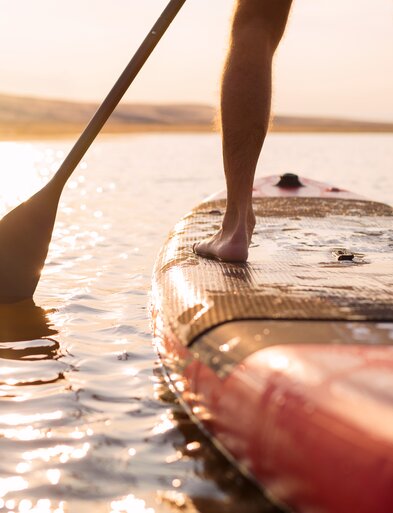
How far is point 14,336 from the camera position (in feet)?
9.84

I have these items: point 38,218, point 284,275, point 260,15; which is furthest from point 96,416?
point 260,15

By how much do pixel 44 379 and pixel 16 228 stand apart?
98 cm

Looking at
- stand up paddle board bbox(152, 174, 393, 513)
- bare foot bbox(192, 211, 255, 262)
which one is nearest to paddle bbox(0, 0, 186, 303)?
stand up paddle board bbox(152, 174, 393, 513)

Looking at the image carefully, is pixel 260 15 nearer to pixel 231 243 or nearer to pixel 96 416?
pixel 231 243

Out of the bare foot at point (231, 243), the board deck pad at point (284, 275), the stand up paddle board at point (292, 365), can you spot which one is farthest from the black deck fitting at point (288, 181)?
the bare foot at point (231, 243)

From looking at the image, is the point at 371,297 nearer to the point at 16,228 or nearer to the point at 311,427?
the point at 311,427

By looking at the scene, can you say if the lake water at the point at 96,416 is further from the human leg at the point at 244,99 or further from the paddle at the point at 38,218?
the human leg at the point at 244,99

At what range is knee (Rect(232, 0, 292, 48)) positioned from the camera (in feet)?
8.85

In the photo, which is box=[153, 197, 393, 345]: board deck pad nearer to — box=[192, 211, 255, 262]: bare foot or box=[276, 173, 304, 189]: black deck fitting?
box=[192, 211, 255, 262]: bare foot

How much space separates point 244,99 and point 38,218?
115 cm

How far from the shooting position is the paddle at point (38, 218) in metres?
3.26

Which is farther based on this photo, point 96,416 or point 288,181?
point 288,181

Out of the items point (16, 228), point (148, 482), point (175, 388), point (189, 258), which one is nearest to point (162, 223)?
point (16, 228)

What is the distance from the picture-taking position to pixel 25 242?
3314 mm
